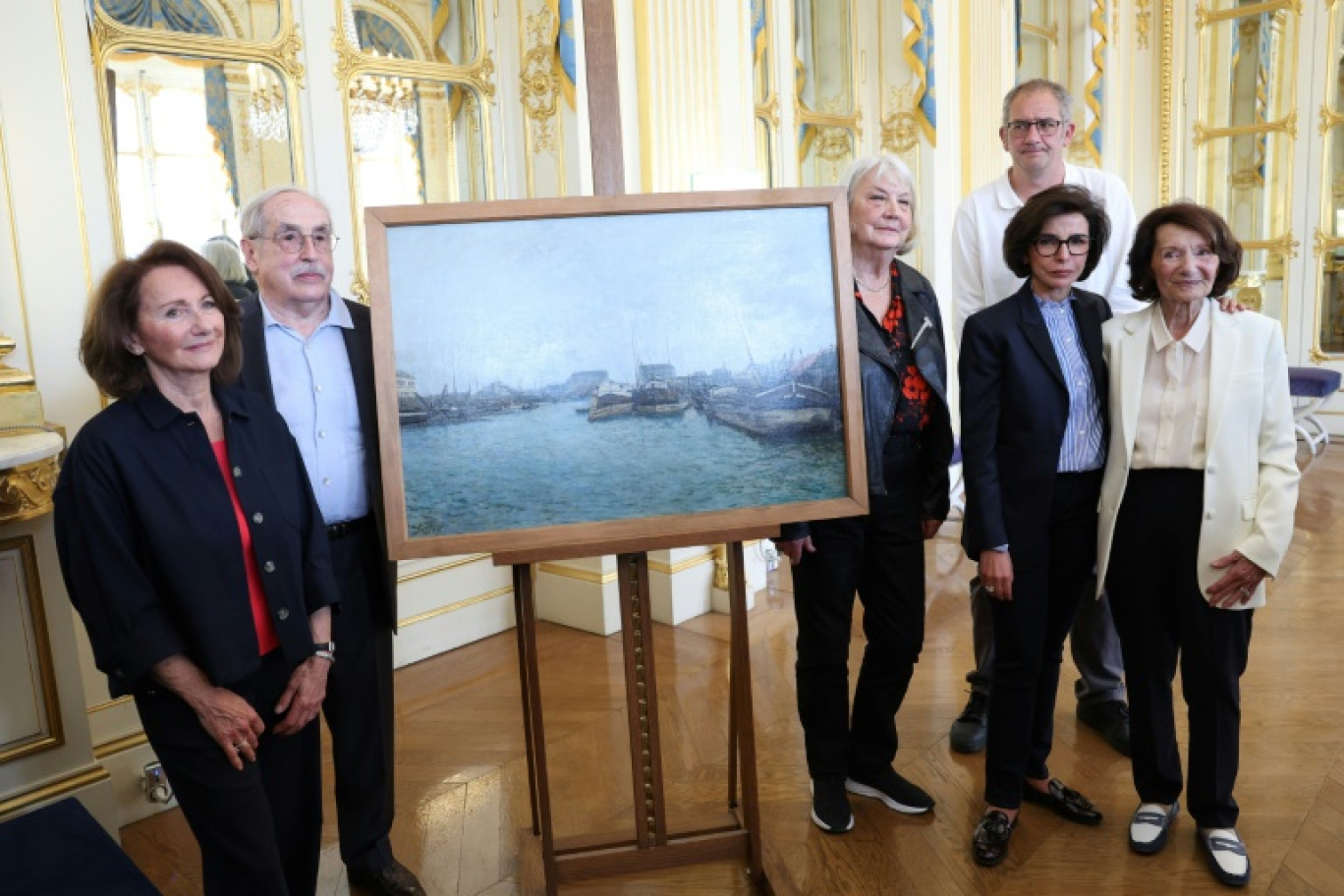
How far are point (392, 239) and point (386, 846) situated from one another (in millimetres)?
1554

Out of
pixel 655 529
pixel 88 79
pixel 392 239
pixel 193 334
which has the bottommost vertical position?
pixel 655 529

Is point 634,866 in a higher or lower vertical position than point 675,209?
lower

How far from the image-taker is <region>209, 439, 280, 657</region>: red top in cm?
188

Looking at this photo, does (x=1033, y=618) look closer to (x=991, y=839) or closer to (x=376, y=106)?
(x=991, y=839)

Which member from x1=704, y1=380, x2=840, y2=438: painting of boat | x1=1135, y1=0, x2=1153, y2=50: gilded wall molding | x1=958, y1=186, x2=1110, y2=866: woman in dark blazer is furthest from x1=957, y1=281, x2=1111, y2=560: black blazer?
x1=1135, y1=0, x2=1153, y2=50: gilded wall molding

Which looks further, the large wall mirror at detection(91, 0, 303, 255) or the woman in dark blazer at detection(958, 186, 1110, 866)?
the large wall mirror at detection(91, 0, 303, 255)

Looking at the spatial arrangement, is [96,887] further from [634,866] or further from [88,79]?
[88,79]

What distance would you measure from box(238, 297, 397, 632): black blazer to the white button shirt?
184 centimetres

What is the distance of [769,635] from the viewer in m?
4.44

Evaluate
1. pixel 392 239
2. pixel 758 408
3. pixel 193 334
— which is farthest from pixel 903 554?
pixel 193 334

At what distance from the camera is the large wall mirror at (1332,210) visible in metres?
8.79

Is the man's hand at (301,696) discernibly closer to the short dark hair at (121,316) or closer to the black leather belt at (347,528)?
the black leather belt at (347,528)

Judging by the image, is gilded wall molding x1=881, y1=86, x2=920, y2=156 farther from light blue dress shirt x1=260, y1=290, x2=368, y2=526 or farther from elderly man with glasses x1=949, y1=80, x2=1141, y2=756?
light blue dress shirt x1=260, y1=290, x2=368, y2=526

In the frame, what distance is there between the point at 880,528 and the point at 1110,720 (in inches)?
50.3
